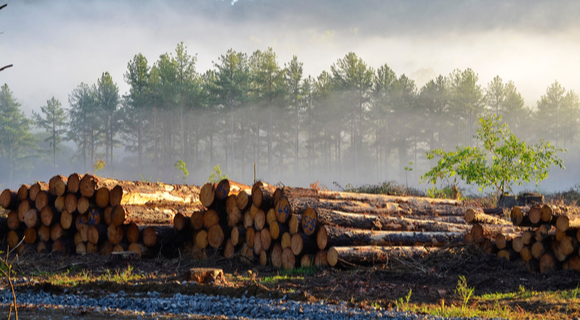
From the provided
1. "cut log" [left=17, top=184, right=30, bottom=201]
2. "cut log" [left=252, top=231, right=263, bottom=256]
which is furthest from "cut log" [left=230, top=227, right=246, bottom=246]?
"cut log" [left=17, top=184, right=30, bottom=201]

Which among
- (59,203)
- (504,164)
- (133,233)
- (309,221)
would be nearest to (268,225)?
(309,221)

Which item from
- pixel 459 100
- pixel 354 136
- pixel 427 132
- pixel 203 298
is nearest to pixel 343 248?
pixel 203 298

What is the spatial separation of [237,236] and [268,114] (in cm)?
4126

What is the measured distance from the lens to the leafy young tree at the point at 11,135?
6132 cm

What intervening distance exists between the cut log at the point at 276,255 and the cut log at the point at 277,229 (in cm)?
18

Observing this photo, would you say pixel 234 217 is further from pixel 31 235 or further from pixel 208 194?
pixel 31 235

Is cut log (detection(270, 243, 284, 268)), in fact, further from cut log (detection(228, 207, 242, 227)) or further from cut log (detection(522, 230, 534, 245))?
cut log (detection(522, 230, 534, 245))

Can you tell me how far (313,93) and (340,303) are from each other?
162 ft

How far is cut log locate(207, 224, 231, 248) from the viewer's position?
898 cm

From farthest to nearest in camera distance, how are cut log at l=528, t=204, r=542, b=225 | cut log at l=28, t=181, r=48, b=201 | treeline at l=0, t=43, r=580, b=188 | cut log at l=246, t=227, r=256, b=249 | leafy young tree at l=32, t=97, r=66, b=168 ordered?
leafy young tree at l=32, t=97, r=66, b=168, treeline at l=0, t=43, r=580, b=188, cut log at l=28, t=181, r=48, b=201, cut log at l=246, t=227, r=256, b=249, cut log at l=528, t=204, r=542, b=225

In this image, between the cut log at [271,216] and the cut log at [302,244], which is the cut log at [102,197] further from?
the cut log at [302,244]

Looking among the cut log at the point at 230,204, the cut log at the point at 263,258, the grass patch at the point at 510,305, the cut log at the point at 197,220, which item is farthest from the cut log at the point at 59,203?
the grass patch at the point at 510,305

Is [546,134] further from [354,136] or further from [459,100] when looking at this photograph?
[354,136]

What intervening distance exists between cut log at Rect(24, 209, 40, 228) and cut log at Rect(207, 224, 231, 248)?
4.22 meters
